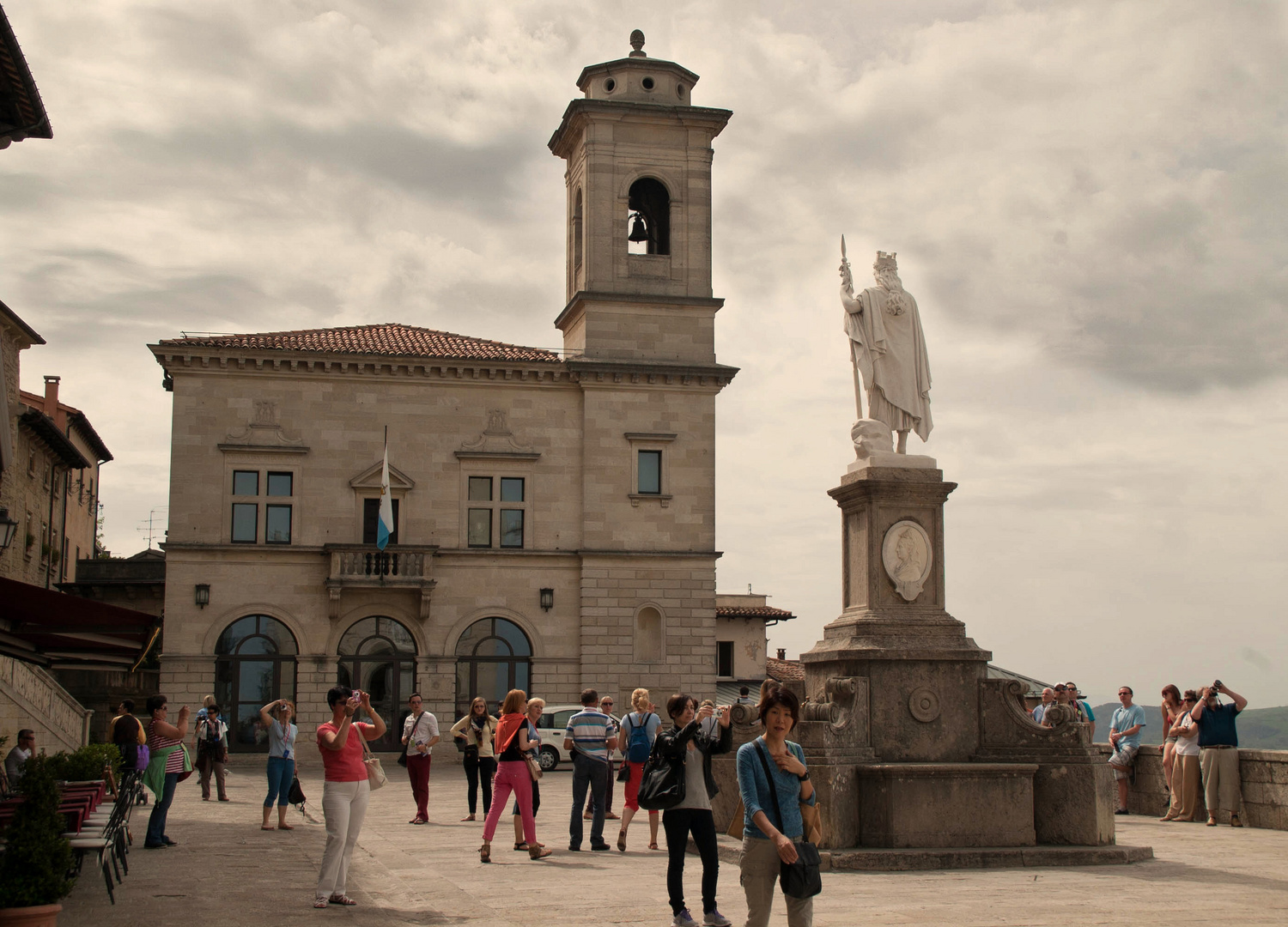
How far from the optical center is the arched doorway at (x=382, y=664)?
118 feet

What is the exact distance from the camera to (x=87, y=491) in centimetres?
6312

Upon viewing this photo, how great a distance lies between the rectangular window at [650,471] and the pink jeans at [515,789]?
78.9ft

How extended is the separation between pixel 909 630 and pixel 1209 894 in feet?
11.6

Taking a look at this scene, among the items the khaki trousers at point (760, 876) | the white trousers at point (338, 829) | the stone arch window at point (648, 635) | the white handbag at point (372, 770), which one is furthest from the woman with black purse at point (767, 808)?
the stone arch window at point (648, 635)

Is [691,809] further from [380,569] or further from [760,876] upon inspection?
[380,569]

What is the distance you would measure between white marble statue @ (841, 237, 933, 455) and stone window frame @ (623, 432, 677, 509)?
23235 millimetres

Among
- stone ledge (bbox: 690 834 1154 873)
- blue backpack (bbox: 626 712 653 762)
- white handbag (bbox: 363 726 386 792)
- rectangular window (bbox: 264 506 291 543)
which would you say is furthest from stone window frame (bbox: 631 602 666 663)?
white handbag (bbox: 363 726 386 792)

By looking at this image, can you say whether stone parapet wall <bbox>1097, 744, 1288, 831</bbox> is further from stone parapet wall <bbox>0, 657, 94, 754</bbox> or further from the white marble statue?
stone parapet wall <bbox>0, 657, 94, 754</bbox>

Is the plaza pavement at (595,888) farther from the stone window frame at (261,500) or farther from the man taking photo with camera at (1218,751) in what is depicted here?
the stone window frame at (261,500)

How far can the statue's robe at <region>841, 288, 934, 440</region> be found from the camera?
14.2 m

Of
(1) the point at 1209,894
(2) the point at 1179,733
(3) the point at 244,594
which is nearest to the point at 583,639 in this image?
(3) the point at 244,594

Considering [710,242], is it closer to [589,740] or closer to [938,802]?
[589,740]

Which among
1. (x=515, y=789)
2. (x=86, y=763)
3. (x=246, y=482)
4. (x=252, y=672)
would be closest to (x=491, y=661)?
(x=252, y=672)

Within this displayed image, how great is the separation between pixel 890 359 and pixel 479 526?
78.4 ft
